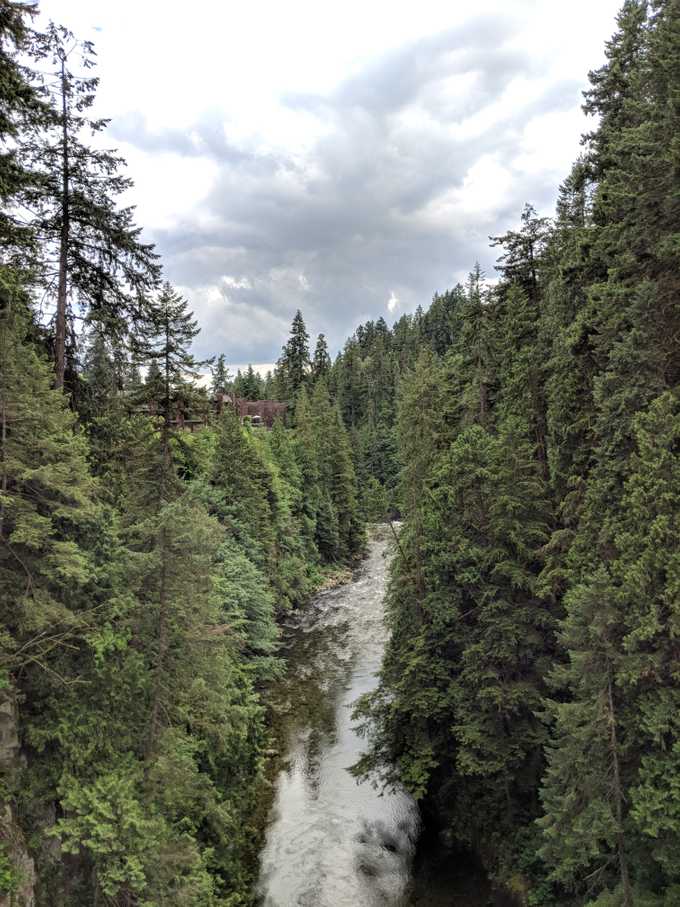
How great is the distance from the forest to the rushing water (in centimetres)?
91

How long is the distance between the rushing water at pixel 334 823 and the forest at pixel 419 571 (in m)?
0.91

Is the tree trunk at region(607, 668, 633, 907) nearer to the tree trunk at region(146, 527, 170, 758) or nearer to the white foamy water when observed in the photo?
the white foamy water

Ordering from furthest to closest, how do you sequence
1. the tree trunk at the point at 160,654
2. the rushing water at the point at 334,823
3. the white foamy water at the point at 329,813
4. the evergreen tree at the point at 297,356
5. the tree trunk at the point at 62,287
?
1. the evergreen tree at the point at 297,356
2. the white foamy water at the point at 329,813
3. the rushing water at the point at 334,823
4. the tree trunk at the point at 62,287
5. the tree trunk at the point at 160,654

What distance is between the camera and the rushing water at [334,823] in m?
17.4

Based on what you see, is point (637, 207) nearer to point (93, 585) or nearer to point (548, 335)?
point (548, 335)

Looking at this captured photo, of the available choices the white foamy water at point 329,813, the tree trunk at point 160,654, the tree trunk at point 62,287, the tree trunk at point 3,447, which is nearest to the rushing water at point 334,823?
the white foamy water at point 329,813

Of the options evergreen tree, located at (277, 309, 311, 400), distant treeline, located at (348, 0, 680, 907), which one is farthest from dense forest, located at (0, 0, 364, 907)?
evergreen tree, located at (277, 309, 311, 400)

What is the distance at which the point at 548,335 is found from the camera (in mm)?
20125

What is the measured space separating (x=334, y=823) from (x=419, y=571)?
9362 millimetres

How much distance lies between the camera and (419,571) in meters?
20.5

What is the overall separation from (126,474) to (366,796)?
15693 mm

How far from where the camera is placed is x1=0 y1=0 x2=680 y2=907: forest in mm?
10859

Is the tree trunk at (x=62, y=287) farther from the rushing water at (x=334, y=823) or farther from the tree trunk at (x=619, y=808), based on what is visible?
the rushing water at (x=334, y=823)

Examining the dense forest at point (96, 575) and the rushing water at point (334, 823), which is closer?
the dense forest at point (96, 575)
